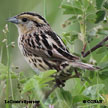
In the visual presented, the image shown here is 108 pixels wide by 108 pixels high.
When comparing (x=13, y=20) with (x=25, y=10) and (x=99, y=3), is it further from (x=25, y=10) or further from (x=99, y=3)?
(x=25, y=10)

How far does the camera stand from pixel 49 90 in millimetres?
3141

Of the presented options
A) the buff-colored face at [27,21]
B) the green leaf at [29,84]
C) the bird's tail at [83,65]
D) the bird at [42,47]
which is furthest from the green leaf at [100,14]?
the green leaf at [29,84]

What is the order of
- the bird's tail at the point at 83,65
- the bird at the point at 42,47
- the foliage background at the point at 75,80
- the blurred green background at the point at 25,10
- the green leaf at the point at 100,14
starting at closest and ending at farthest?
1. the bird's tail at the point at 83,65
2. the foliage background at the point at 75,80
3. the bird at the point at 42,47
4. the green leaf at the point at 100,14
5. the blurred green background at the point at 25,10

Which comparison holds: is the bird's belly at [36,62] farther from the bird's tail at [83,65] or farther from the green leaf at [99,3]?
the green leaf at [99,3]

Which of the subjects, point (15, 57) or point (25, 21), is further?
point (15, 57)

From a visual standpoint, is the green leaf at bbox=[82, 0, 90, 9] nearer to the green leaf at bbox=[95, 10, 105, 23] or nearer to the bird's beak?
the green leaf at bbox=[95, 10, 105, 23]

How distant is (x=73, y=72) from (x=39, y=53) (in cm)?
39

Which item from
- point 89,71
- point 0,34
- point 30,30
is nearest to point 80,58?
point 89,71

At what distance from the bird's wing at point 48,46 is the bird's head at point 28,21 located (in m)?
0.24

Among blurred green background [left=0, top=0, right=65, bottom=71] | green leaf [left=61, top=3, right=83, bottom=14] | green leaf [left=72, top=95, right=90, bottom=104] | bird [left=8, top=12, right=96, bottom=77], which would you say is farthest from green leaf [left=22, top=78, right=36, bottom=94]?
blurred green background [left=0, top=0, right=65, bottom=71]

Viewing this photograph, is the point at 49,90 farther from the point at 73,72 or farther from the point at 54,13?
the point at 54,13

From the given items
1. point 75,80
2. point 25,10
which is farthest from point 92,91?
point 25,10

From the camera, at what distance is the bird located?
325 cm

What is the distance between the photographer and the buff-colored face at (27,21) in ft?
13.3
